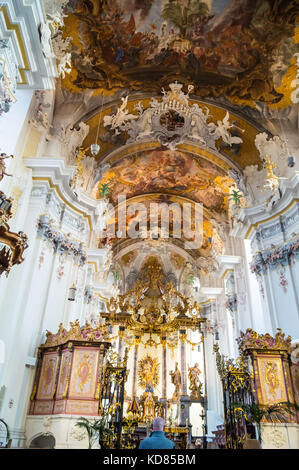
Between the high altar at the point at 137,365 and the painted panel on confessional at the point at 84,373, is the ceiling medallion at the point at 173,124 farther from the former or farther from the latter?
the painted panel on confessional at the point at 84,373

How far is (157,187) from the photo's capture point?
19453 millimetres

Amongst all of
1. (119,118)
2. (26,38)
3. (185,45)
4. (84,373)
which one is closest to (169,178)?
(119,118)

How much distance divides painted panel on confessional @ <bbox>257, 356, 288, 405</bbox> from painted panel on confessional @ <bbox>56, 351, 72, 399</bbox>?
495 centimetres

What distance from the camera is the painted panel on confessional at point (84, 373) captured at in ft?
27.6

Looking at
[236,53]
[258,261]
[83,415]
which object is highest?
[236,53]

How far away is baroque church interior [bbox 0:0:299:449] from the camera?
26.7 ft

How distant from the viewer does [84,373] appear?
28.4ft

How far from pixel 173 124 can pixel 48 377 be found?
1121cm

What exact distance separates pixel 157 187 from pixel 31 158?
32.4ft

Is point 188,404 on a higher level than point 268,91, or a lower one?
lower

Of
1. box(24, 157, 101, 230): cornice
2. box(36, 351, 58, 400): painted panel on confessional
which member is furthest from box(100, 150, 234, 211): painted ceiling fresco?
box(36, 351, 58, 400): painted panel on confessional

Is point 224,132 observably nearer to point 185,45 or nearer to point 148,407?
point 185,45
